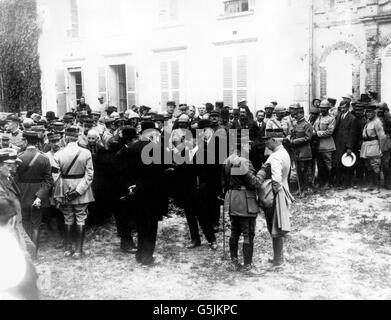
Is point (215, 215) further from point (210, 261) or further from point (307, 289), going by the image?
point (307, 289)

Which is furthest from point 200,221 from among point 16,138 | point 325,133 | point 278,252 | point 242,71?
point 242,71

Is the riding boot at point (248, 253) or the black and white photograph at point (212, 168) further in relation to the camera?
the riding boot at point (248, 253)

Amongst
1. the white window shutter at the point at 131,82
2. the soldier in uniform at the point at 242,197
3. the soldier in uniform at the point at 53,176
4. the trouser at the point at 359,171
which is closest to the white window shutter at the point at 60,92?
the white window shutter at the point at 131,82

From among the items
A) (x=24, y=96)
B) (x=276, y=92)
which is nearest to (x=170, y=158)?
(x=276, y=92)

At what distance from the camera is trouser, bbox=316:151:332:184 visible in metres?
10.2

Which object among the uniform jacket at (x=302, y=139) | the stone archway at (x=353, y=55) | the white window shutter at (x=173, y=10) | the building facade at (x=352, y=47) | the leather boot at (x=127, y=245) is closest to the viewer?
the leather boot at (x=127, y=245)

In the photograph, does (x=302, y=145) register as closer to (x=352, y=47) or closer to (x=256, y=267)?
(x=256, y=267)

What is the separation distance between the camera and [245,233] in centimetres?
635

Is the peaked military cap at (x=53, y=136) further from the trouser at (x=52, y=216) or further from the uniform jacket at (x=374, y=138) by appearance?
the uniform jacket at (x=374, y=138)

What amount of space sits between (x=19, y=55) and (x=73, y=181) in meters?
15.7

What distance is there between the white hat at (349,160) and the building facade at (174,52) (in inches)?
168

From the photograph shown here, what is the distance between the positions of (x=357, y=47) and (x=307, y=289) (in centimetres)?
927

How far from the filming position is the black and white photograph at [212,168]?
611 cm

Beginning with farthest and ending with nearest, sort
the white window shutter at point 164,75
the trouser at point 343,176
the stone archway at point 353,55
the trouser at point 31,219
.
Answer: the white window shutter at point 164,75
the stone archway at point 353,55
the trouser at point 343,176
the trouser at point 31,219
